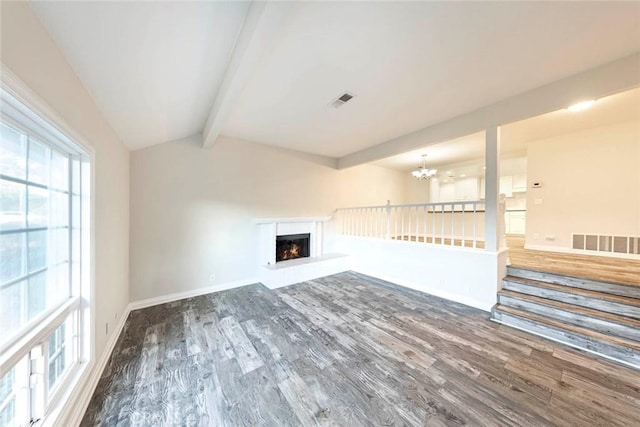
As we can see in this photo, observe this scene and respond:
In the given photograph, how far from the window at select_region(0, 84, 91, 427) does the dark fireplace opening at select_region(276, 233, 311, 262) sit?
3161mm

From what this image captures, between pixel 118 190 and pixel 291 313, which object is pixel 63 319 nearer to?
pixel 118 190

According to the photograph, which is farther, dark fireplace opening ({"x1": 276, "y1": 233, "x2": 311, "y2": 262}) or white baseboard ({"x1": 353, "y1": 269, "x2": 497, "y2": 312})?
dark fireplace opening ({"x1": 276, "y1": 233, "x2": 311, "y2": 262})

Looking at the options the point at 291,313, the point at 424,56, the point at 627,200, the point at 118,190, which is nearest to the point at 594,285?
the point at 627,200

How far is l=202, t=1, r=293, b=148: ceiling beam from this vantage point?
1343mm

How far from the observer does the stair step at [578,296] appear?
2371 millimetres

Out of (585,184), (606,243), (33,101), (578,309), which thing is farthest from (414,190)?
(33,101)

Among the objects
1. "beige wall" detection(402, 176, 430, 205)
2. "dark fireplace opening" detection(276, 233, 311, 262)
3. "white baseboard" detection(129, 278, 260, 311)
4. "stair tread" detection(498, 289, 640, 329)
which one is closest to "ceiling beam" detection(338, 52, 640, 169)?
"stair tread" detection(498, 289, 640, 329)

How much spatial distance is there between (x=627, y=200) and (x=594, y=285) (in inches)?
101

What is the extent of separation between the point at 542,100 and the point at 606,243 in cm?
355

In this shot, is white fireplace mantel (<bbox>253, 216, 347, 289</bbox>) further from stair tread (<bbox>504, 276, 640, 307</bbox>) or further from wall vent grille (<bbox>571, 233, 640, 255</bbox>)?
wall vent grille (<bbox>571, 233, 640, 255</bbox>)

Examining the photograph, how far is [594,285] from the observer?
270 cm

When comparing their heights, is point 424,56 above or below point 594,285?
above

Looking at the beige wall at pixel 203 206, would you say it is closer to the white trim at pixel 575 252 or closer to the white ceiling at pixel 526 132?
the white ceiling at pixel 526 132

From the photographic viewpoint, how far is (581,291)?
8.87 feet
